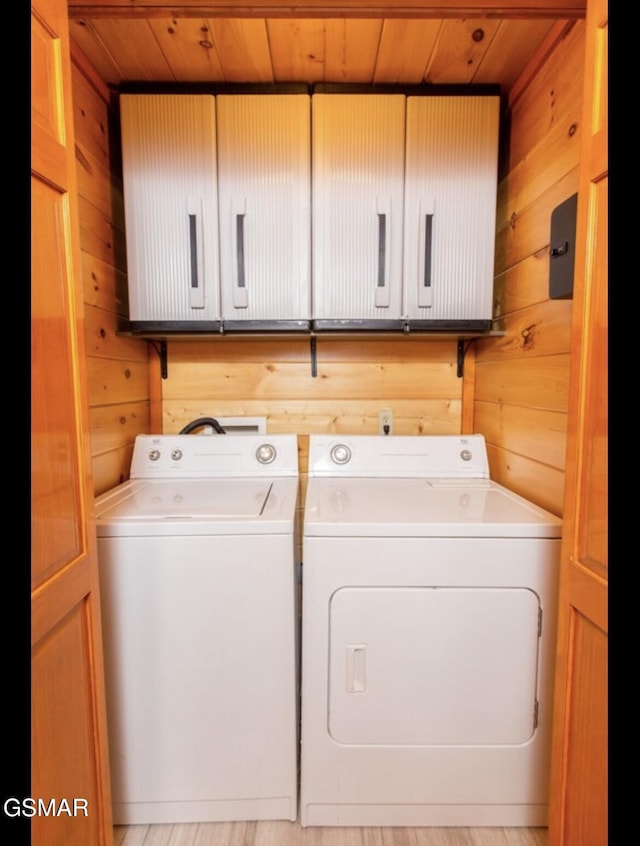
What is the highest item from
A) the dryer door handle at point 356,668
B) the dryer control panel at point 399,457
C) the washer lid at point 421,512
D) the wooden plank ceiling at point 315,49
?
the wooden plank ceiling at point 315,49

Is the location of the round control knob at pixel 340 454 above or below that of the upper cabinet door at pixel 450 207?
below

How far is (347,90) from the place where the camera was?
1491 mm

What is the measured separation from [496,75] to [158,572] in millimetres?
2005

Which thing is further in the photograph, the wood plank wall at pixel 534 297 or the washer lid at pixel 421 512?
the wood plank wall at pixel 534 297

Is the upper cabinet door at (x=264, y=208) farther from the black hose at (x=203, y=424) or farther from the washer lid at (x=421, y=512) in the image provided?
the washer lid at (x=421, y=512)

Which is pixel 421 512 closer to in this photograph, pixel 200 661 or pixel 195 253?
pixel 200 661

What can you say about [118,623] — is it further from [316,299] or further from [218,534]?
[316,299]

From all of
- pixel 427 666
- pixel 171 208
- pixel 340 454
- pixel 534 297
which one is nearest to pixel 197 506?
pixel 340 454

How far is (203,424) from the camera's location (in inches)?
71.6

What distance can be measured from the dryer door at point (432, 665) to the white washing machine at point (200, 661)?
6.1 inches

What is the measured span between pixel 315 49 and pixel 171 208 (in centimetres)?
71

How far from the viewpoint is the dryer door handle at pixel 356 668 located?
3.66ft

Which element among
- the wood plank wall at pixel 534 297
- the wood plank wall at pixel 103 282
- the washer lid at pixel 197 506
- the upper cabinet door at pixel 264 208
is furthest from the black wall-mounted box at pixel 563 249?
the wood plank wall at pixel 103 282
